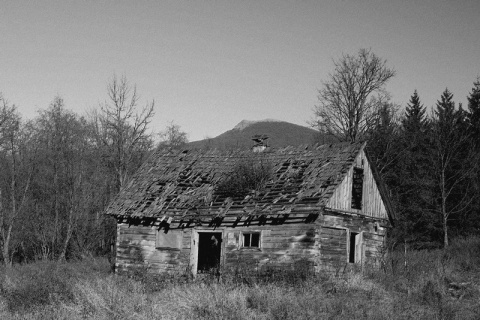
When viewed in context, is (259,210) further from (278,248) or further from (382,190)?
(382,190)

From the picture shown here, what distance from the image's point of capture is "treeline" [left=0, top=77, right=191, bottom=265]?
29.6 metres

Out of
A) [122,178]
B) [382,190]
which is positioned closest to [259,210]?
[382,190]

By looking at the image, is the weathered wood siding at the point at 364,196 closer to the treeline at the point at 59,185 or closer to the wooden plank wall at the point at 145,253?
the wooden plank wall at the point at 145,253

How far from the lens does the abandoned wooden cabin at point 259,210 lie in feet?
60.3

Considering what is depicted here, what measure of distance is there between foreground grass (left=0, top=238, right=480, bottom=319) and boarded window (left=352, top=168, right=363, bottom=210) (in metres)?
3.22

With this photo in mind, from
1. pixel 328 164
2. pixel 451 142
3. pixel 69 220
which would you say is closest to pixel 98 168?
pixel 69 220

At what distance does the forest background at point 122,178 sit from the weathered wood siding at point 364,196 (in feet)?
21.6

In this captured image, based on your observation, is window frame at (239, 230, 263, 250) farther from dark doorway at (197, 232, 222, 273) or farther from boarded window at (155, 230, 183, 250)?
dark doorway at (197, 232, 222, 273)

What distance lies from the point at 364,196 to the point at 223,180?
5.51 meters

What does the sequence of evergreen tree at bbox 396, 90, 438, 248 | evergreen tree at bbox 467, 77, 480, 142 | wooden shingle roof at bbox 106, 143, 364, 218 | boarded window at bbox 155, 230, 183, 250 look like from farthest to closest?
evergreen tree at bbox 467, 77, 480, 142
evergreen tree at bbox 396, 90, 438, 248
boarded window at bbox 155, 230, 183, 250
wooden shingle roof at bbox 106, 143, 364, 218

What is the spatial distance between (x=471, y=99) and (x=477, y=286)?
90.5 ft

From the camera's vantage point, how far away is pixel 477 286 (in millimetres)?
16469

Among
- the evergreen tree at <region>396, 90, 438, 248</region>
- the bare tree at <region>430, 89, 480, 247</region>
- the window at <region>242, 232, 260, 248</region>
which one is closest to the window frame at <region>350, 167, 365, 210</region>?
the window at <region>242, 232, 260, 248</region>

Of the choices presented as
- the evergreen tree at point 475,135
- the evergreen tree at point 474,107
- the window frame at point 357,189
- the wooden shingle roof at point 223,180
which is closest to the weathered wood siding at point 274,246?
the window frame at point 357,189
